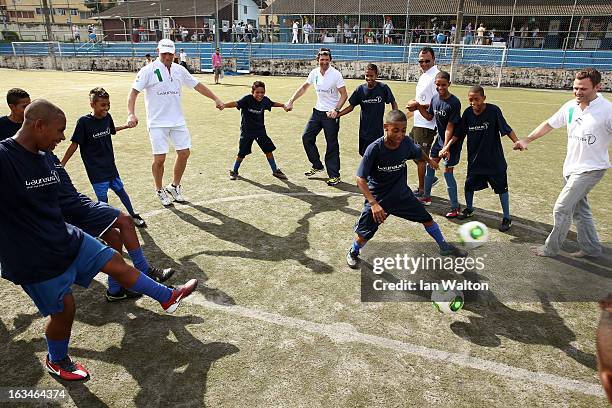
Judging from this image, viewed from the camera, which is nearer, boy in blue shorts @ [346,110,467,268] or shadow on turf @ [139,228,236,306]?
shadow on turf @ [139,228,236,306]

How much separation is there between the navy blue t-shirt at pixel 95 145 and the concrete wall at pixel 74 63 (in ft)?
104

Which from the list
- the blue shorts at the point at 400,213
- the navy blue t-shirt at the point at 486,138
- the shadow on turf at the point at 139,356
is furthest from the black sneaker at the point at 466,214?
the shadow on turf at the point at 139,356

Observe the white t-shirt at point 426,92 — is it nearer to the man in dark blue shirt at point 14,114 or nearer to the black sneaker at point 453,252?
the black sneaker at point 453,252

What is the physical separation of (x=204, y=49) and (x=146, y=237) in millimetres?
33671

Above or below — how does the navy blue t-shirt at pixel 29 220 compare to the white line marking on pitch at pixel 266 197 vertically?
above

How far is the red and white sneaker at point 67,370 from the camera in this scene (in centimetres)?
347

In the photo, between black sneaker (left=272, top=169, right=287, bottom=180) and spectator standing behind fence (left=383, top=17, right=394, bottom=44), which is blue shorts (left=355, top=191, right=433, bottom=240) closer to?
black sneaker (left=272, top=169, right=287, bottom=180)

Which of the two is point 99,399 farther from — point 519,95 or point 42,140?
point 519,95

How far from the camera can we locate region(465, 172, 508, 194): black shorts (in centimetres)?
639

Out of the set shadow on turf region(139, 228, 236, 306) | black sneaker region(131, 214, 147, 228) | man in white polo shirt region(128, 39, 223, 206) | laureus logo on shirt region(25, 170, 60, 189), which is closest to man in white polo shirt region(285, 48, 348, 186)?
man in white polo shirt region(128, 39, 223, 206)

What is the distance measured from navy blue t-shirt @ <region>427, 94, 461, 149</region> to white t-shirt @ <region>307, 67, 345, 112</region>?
6.65ft

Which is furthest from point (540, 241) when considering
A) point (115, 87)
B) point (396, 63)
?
point (396, 63)

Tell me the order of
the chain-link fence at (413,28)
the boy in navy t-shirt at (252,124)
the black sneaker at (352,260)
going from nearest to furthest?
1. the black sneaker at (352,260)
2. the boy in navy t-shirt at (252,124)
3. the chain-link fence at (413,28)

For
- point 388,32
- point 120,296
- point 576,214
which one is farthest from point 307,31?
point 120,296
